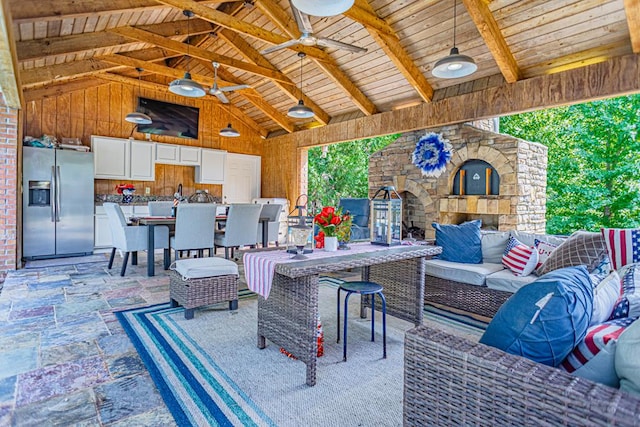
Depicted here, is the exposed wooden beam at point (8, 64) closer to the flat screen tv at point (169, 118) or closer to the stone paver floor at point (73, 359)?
the stone paver floor at point (73, 359)

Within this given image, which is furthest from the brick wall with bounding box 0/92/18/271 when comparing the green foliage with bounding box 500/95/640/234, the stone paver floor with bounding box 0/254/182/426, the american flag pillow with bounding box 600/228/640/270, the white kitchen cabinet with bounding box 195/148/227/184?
the green foliage with bounding box 500/95/640/234

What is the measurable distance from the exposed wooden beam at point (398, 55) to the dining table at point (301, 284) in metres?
3.19

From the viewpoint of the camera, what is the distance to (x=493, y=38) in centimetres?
416

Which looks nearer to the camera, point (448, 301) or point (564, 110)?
point (448, 301)

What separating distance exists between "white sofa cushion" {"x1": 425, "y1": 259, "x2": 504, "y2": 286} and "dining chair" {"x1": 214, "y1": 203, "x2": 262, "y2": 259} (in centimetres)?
244

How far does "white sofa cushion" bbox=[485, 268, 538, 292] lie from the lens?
2941mm

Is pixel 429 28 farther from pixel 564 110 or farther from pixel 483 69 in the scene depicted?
pixel 564 110

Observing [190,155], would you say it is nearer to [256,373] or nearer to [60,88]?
[60,88]

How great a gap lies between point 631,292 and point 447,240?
6.66 ft

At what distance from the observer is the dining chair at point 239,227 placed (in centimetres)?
477

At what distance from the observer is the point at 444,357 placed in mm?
1146

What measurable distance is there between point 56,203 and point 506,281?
6453 millimetres

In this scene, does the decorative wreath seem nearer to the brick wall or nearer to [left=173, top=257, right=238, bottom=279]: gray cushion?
[left=173, top=257, right=238, bottom=279]: gray cushion

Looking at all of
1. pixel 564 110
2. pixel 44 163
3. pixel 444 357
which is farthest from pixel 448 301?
pixel 564 110
